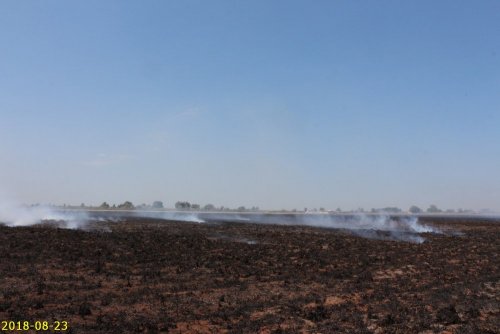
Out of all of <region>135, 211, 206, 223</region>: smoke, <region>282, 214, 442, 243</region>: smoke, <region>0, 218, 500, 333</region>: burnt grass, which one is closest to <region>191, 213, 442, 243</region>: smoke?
<region>282, 214, 442, 243</region>: smoke

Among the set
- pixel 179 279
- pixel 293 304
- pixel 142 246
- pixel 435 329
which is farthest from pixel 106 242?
pixel 435 329

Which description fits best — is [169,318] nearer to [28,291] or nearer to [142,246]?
[28,291]

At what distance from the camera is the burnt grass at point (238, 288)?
14.7 meters

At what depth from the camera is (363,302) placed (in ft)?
59.8

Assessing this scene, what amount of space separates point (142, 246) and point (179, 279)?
12.7 metres

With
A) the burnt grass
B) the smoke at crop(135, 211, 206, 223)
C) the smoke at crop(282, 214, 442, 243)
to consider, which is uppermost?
the smoke at crop(135, 211, 206, 223)
